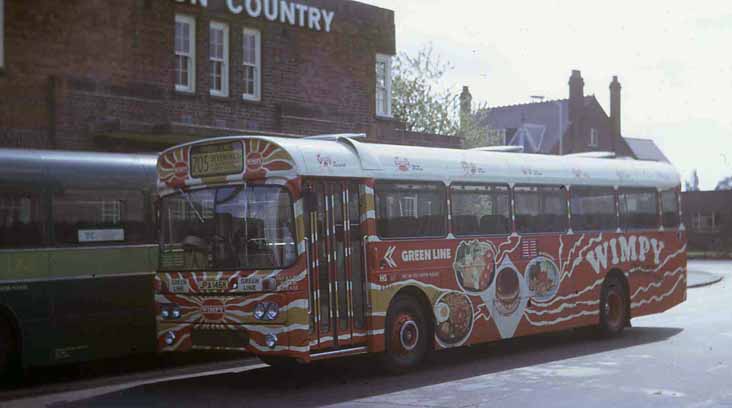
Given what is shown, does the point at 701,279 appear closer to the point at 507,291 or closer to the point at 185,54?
the point at 185,54

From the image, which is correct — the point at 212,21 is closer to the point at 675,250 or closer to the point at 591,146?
the point at 675,250

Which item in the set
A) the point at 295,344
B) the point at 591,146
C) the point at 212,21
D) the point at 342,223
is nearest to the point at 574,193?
the point at 342,223

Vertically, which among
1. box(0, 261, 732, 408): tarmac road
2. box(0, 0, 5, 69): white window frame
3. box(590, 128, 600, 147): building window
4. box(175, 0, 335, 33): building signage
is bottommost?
box(0, 261, 732, 408): tarmac road

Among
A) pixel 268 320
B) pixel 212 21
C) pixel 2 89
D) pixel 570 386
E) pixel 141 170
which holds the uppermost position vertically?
pixel 212 21

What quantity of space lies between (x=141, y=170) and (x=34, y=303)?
240cm

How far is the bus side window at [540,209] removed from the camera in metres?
16.2

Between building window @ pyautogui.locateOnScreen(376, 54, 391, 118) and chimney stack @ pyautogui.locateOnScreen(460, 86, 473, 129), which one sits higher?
chimney stack @ pyautogui.locateOnScreen(460, 86, 473, 129)

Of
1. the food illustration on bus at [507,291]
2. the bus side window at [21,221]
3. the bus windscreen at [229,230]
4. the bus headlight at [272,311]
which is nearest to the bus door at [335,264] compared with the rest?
the bus windscreen at [229,230]

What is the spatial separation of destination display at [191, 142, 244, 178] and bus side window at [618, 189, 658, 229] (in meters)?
8.39

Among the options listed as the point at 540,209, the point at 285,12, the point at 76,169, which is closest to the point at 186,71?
the point at 285,12

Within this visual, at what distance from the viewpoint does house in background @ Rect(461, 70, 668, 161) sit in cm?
7294

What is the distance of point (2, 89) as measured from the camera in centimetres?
1986

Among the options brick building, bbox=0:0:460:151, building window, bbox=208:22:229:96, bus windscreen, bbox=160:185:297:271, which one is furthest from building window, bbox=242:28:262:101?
bus windscreen, bbox=160:185:297:271

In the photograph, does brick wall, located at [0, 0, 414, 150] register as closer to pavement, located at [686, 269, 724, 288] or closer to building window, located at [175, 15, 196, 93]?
building window, located at [175, 15, 196, 93]
